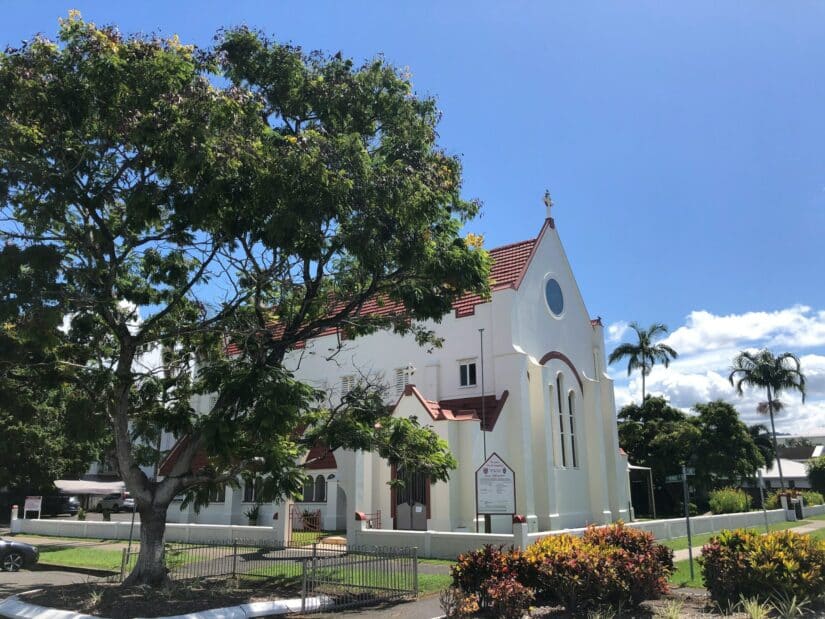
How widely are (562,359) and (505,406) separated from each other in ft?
18.2

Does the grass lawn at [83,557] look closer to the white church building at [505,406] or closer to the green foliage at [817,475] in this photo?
the white church building at [505,406]

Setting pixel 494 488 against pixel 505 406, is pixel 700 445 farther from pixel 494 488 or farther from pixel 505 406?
pixel 494 488

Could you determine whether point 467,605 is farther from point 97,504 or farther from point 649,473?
point 97,504

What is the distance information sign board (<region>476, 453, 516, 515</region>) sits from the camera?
2125 centimetres

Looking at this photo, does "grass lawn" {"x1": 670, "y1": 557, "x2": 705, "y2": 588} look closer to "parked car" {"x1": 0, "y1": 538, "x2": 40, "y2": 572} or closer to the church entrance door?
the church entrance door

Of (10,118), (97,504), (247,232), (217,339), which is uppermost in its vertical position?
(10,118)

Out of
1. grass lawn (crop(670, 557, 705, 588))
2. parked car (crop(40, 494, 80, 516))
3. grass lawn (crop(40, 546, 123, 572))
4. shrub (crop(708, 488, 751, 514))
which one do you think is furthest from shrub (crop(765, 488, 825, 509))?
parked car (crop(40, 494, 80, 516))

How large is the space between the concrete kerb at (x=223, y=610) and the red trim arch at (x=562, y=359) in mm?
19660

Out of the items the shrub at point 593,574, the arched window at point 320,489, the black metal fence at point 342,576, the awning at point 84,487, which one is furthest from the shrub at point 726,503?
the awning at point 84,487

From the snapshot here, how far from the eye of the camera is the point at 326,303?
16.4 meters

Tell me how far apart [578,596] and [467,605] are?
1672mm

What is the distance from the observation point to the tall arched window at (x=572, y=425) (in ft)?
103

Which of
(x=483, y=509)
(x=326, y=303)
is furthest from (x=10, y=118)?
(x=483, y=509)

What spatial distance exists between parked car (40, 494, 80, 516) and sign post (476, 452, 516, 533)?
39.7m
